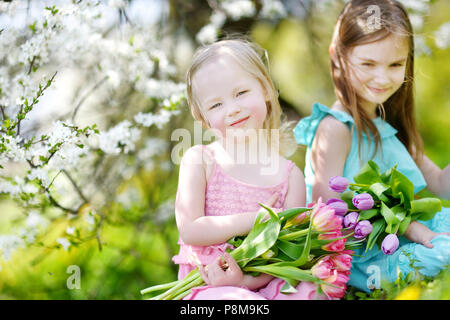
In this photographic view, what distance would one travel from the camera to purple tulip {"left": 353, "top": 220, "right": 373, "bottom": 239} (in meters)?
1.46

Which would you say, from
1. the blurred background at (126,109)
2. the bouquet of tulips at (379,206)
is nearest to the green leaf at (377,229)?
the bouquet of tulips at (379,206)

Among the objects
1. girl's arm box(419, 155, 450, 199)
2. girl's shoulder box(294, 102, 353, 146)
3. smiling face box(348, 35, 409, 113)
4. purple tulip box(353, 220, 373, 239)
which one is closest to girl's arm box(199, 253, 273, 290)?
purple tulip box(353, 220, 373, 239)

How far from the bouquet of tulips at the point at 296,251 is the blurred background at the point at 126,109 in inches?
31.3

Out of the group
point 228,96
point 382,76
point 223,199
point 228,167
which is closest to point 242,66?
point 228,96

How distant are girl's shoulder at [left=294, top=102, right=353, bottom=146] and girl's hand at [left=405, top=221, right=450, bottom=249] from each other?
1.36ft

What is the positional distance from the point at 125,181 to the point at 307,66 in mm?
1651

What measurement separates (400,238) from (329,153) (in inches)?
15.3

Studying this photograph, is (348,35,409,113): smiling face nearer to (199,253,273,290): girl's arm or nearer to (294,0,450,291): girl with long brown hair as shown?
(294,0,450,291): girl with long brown hair

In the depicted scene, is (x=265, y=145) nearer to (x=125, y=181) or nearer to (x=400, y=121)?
(x=400, y=121)

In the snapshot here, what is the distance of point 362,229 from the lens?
1463mm

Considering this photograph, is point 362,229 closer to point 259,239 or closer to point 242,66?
point 259,239

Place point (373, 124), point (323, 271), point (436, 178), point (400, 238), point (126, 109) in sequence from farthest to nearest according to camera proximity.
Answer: point (126, 109), point (436, 178), point (373, 124), point (400, 238), point (323, 271)

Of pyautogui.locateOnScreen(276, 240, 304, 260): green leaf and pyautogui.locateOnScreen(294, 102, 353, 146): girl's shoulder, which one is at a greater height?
pyautogui.locateOnScreen(294, 102, 353, 146): girl's shoulder

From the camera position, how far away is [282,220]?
143 cm
